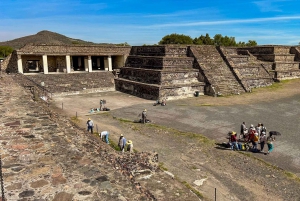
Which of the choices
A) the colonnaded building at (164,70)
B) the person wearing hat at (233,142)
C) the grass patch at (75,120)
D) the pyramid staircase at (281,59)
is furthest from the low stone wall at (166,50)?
the person wearing hat at (233,142)

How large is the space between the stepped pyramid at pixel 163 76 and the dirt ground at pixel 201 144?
1120 millimetres

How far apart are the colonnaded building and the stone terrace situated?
44.2ft

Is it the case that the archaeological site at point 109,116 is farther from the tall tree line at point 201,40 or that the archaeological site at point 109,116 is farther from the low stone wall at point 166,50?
the tall tree line at point 201,40

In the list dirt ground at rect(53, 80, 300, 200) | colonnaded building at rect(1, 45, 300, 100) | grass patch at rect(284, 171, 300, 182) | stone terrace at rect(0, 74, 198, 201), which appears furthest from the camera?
colonnaded building at rect(1, 45, 300, 100)

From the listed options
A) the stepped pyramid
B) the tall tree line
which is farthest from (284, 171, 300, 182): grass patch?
the tall tree line

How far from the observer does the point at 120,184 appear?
352 cm

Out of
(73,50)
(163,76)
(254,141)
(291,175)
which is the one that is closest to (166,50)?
(163,76)

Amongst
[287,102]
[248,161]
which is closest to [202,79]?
[287,102]

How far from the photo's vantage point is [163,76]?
19.7 m

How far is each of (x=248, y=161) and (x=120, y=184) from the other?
649 cm

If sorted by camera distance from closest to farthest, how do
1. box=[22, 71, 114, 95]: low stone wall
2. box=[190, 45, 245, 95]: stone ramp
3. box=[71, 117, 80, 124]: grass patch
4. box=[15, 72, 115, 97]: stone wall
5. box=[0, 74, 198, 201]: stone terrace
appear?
box=[0, 74, 198, 201]: stone terrace
box=[71, 117, 80, 124]: grass patch
box=[190, 45, 245, 95]: stone ramp
box=[15, 72, 115, 97]: stone wall
box=[22, 71, 114, 95]: low stone wall

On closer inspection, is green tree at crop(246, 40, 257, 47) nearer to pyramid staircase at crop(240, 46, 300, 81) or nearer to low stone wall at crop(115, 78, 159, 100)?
pyramid staircase at crop(240, 46, 300, 81)

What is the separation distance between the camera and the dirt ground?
23.3ft

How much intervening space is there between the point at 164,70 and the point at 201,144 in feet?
34.7
